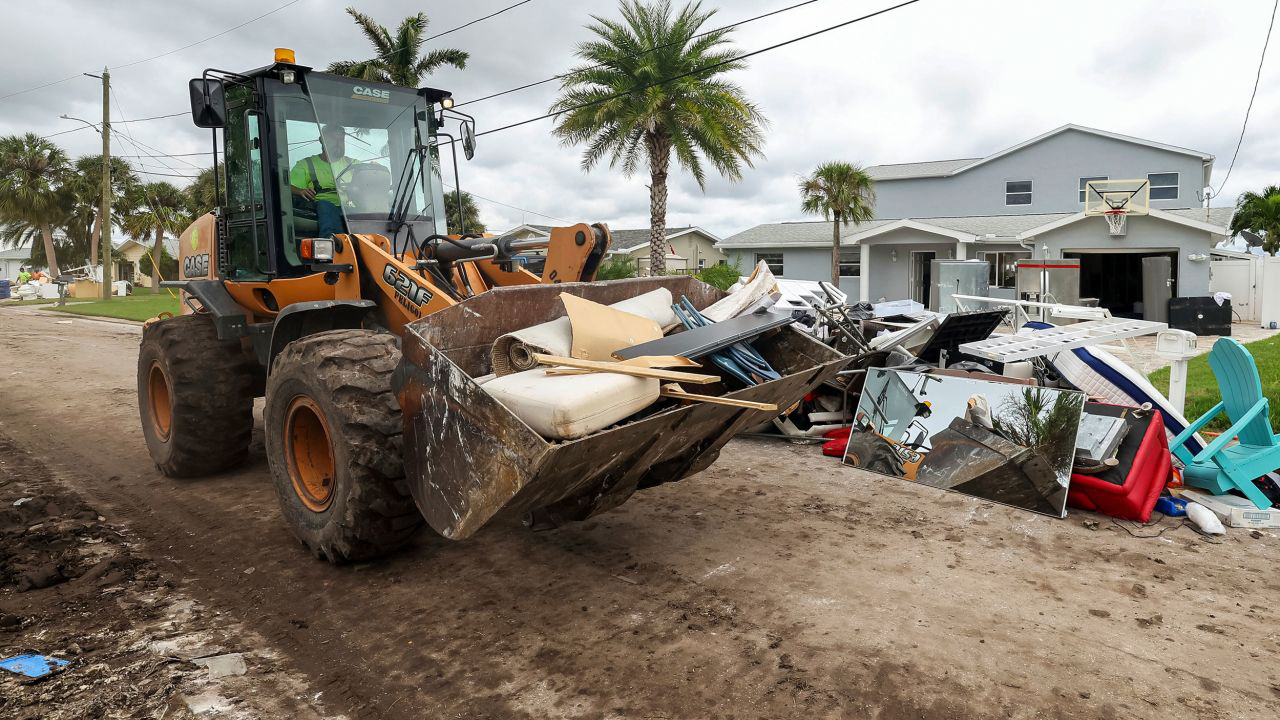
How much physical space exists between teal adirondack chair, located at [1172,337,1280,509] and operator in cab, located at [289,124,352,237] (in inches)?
244

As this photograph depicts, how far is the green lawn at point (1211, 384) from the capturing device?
7.77 m

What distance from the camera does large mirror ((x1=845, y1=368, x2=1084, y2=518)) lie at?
5.68 meters

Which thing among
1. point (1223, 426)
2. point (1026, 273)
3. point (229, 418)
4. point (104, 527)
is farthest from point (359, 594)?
point (1026, 273)

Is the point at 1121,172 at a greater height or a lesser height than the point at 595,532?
greater

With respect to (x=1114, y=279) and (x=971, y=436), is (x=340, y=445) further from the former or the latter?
(x=1114, y=279)

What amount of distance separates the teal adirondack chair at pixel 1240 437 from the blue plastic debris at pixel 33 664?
268 inches

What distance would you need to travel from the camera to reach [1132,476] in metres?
5.38

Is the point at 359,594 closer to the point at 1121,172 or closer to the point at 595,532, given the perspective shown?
the point at 595,532

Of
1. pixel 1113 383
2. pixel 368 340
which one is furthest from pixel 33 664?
pixel 1113 383

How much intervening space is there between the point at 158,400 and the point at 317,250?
2.73 metres

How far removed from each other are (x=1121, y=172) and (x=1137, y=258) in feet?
10.3

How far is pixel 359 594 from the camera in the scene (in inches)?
159

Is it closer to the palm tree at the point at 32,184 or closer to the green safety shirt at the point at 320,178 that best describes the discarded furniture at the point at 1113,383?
the green safety shirt at the point at 320,178

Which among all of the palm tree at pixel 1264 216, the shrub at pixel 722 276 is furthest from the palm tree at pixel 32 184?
the palm tree at pixel 1264 216
